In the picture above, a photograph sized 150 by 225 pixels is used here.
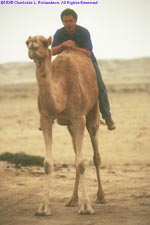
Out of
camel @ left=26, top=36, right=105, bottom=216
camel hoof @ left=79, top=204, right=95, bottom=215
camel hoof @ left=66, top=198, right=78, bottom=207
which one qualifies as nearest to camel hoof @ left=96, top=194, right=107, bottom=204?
camel @ left=26, top=36, right=105, bottom=216

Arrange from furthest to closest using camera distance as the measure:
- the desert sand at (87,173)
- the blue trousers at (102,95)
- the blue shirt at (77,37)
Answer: the blue trousers at (102,95) → the blue shirt at (77,37) → the desert sand at (87,173)

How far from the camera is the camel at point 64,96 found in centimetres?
857

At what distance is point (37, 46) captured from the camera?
8.36 m

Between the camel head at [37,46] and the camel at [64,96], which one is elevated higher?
the camel head at [37,46]

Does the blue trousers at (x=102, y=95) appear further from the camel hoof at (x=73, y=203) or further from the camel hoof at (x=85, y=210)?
the camel hoof at (x=85, y=210)

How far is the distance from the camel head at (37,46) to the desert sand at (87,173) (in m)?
1.91

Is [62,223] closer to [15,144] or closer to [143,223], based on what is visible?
[143,223]

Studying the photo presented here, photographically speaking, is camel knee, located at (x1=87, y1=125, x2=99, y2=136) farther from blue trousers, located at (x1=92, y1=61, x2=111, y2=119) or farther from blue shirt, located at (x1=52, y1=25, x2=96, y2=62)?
blue shirt, located at (x1=52, y1=25, x2=96, y2=62)

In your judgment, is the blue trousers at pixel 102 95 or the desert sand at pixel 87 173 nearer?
the desert sand at pixel 87 173

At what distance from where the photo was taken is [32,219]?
28.8ft

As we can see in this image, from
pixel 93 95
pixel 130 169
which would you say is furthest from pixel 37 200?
pixel 130 169

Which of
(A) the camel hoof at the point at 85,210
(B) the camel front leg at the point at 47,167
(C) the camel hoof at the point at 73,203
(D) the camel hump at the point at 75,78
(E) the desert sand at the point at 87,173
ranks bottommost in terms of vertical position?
(E) the desert sand at the point at 87,173

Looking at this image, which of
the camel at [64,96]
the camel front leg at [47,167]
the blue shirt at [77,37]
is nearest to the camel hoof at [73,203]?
the camel at [64,96]

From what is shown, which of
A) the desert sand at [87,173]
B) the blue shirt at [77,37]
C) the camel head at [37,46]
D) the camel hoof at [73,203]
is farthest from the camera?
the blue shirt at [77,37]
